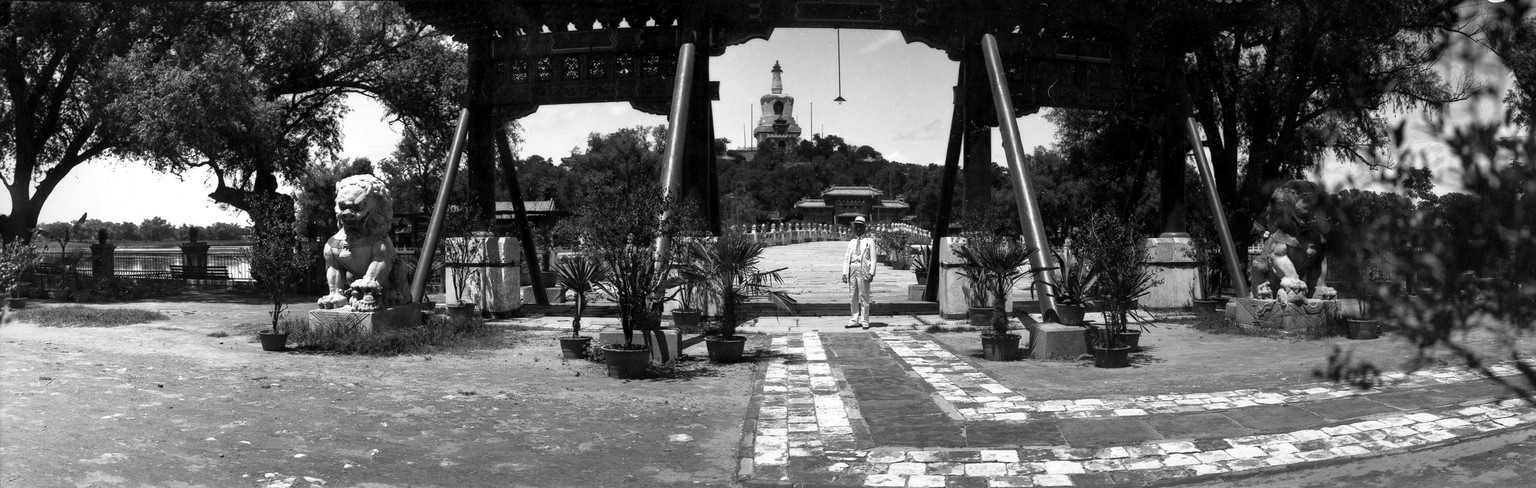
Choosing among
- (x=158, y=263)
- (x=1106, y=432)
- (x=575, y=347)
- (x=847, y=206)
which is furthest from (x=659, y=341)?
(x=847, y=206)

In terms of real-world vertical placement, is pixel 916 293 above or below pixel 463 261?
below

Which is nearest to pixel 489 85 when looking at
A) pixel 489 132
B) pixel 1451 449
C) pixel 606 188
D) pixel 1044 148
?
pixel 489 132

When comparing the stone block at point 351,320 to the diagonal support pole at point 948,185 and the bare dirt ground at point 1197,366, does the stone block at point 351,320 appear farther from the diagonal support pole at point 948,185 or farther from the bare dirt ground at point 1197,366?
the diagonal support pole at point 948,185

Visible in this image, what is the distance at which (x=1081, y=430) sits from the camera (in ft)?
21.4

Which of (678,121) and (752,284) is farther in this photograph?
(678,121)

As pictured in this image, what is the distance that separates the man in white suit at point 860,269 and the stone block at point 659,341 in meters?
3.55

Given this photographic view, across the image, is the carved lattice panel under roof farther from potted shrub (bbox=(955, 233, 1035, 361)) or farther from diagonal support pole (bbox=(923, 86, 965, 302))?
potted shrub (bbox=(955, 233, 1035, 361))

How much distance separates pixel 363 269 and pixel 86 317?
5608 millimetres

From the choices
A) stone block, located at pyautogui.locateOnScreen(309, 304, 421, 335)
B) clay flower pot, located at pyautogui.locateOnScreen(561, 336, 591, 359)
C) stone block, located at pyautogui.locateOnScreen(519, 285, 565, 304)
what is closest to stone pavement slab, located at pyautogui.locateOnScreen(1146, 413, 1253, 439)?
clay flower pot, located at pyautogui.locateOnScreen(561, 336, 591, 359)

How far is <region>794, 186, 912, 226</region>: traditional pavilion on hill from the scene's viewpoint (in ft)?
289

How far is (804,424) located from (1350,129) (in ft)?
38.9

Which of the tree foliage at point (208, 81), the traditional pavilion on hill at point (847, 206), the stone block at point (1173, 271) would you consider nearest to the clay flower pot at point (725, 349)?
the stone block at point (1173, 271)

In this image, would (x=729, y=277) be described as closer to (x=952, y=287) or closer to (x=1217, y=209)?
(x=952, y=287)

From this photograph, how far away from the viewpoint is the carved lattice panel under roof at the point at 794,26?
14.2 m
